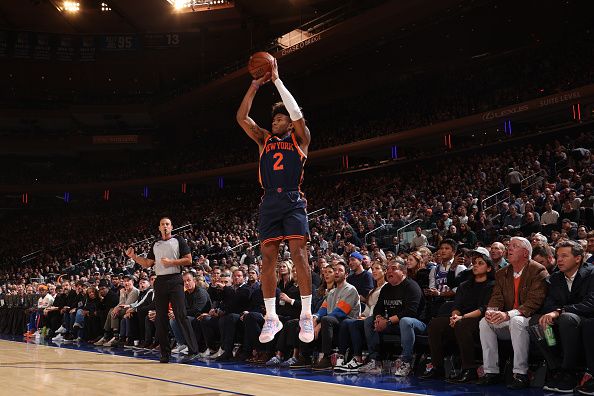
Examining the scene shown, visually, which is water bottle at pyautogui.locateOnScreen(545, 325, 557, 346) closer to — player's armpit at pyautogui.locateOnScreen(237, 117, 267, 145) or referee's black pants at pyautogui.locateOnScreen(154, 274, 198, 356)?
player's armpit at pyautogui.locateOnScreen(237, 117, 267, 145)

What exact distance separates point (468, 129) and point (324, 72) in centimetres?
884

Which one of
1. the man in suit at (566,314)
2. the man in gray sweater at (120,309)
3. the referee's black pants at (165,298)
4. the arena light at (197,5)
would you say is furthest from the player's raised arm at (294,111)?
the arena light at (197,5)

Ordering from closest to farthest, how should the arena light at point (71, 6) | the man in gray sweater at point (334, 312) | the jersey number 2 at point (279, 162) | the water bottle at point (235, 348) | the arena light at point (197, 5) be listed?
the jersey number 2 at point (279, 162) → the man in gray sweater at point (334, 312) → the water bottle at point (235, 348) → the arena light at point (197, 5) → the arena light at point (71, 6)

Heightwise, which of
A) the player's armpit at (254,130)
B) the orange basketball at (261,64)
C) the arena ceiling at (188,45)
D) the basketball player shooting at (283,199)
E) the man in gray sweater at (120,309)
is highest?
the arena ceiling at (188,45)

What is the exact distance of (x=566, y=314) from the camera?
17.1ft

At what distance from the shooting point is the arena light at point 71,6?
29.1 metres

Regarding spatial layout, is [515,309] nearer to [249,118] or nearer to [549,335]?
[549,335]

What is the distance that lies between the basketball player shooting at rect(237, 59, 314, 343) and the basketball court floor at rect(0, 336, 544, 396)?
1041mm

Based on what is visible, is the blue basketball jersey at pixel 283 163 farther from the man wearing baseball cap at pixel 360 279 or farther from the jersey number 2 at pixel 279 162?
the man wearing baseball cap at pixel 360 279

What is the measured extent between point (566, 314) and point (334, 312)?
9.49 ft

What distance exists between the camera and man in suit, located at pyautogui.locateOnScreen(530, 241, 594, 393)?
5.16 m

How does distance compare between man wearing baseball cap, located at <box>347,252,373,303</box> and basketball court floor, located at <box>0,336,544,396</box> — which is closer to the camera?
basketball court floor, located at <box>0,336,544,396</box>

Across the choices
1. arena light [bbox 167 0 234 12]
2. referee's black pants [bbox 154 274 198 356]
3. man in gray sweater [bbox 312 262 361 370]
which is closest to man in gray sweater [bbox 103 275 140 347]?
referee's black pants [bbox 154 274 198 356]

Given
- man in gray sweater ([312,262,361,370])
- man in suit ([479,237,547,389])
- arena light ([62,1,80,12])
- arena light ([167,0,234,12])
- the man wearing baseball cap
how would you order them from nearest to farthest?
man in suit ([479,237,547,389]) < man in gray sweater ([312,262,361,370]) < the man wearing baseball cap < arena light ([167,0,234,12]) < arena light ([62,1,80,12])
